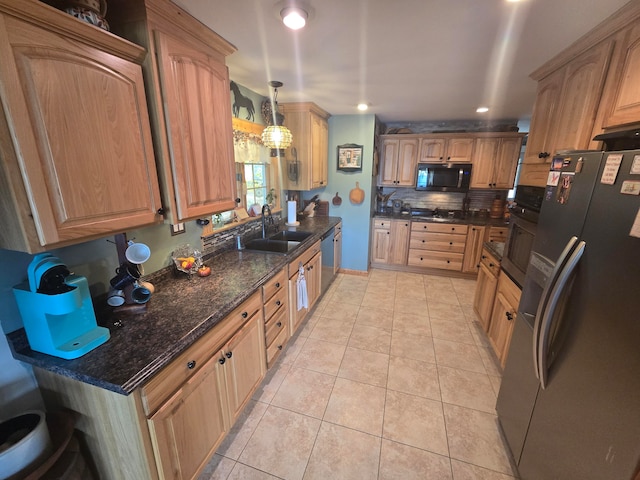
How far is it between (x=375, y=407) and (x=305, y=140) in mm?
2717

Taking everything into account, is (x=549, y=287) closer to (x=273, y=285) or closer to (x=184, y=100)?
(x=273, y=285)

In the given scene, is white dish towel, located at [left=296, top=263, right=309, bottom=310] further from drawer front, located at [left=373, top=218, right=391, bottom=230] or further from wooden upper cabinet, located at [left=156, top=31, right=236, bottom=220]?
drawer front, located at [left=373, top=218, right=391, bottom=230]

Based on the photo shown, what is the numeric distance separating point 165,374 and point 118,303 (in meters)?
0.51

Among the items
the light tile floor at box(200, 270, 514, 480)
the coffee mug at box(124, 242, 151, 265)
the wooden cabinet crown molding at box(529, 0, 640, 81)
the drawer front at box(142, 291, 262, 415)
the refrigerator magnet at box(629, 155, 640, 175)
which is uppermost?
the wooden cabinet crown molding at box(529, 0, 640, 81)

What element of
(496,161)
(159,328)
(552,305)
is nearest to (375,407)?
(552,305)

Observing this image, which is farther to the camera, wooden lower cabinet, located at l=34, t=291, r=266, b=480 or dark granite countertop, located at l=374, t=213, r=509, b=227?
dark granite countertop, located at l=374, t=213, r=509, b=227

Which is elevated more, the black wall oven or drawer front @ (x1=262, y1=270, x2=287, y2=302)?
the black wall oven

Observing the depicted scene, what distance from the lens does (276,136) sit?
2.40 m

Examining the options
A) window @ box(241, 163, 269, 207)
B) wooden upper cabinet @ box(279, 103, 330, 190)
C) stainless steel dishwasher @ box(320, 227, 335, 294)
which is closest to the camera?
window @ box(241, 163, 269, 207)

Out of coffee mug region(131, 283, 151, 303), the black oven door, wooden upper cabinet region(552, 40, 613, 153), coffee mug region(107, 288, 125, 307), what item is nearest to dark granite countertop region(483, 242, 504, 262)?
the black oven door

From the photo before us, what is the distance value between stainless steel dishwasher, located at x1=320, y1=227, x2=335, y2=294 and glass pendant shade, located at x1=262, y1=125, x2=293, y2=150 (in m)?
1.15

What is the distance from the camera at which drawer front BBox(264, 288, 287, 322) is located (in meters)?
1.87

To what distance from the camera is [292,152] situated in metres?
3.15

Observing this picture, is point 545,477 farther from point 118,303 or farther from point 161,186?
point 161,186
